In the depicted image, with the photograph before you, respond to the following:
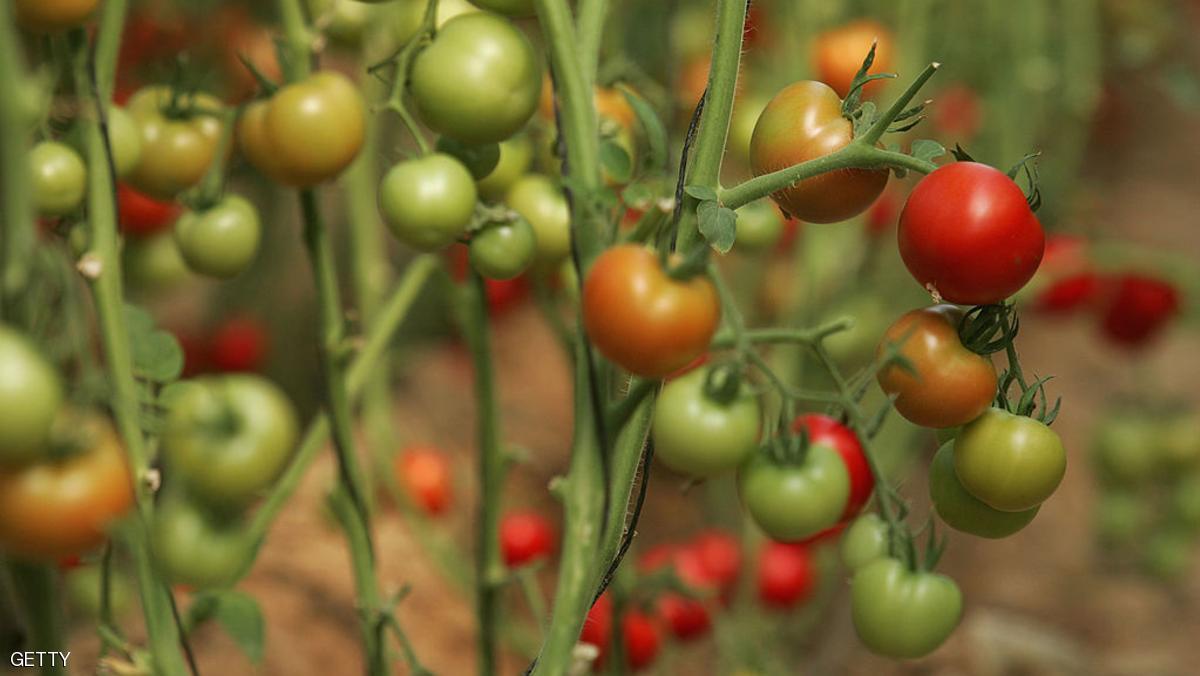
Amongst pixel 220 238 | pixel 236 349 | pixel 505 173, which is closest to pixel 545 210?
pixel 505 173

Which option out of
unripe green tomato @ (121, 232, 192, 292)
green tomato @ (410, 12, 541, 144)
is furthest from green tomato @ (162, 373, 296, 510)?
unripe green tomato @ (121, 232, 192, 292)

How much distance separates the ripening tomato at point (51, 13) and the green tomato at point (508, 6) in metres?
0.14

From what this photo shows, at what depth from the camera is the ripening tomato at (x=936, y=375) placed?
384 mm

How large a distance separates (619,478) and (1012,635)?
89cm

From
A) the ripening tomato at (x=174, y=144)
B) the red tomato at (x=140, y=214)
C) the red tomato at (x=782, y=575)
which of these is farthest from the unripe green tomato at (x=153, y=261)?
the red tomato at (x=782, y=575)

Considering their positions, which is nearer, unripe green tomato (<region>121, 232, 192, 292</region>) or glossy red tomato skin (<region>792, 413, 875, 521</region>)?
glossy red tomato skin (<region>792, 413, 875, 521</region>)

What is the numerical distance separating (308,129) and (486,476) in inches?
11.0

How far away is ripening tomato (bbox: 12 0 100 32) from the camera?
402mm

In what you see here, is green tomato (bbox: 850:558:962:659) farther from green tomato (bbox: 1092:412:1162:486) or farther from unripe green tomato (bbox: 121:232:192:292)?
green tomato (bbox: 1092:412:1162:486)

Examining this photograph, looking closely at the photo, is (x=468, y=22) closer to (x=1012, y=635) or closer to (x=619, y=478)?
(x=619, y=478)

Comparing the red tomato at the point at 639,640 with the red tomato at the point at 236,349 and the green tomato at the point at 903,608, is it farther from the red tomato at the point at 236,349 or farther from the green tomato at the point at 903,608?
the red tomato at the point at 236,349

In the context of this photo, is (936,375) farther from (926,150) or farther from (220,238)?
(220,238)

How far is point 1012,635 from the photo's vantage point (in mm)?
1158

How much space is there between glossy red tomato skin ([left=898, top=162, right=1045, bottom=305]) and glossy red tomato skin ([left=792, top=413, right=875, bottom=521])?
0.28 ft
